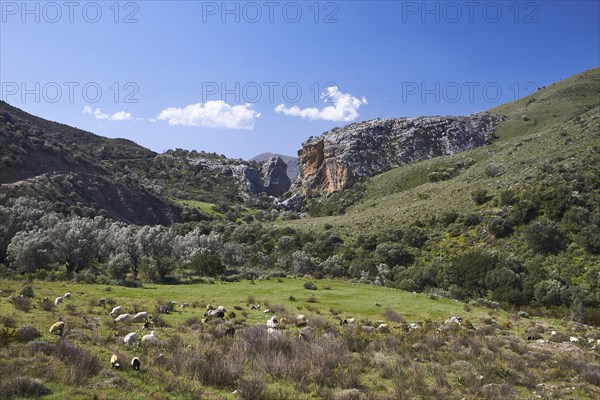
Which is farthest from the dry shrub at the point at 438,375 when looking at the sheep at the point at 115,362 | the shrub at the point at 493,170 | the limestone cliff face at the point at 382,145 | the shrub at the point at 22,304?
the limestone cliff face at the point at 382,145

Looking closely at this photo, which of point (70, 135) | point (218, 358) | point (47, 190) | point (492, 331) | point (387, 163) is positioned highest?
point (70, 135)

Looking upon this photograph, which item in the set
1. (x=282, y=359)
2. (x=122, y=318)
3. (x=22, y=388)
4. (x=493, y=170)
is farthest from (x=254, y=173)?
(x=22, y=388)

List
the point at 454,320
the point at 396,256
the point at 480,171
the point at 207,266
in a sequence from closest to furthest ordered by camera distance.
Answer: the point at 454,320 → the point at 207,266 → the point at 396,256 → the point at 480,171

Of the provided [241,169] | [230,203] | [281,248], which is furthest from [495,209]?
[241,169]

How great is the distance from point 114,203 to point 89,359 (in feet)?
234

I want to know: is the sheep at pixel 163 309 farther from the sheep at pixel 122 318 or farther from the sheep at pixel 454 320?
the sheep at pixel 454 320

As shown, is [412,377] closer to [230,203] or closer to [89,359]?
[89,359]

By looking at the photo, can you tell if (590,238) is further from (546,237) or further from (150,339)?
(150,339)

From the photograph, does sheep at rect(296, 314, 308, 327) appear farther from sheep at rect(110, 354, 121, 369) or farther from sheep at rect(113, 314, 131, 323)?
sheep at rect(110, 354, 121, 369)

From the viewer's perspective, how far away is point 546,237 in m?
32.6

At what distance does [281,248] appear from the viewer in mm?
52594

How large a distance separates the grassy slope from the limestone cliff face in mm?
8243

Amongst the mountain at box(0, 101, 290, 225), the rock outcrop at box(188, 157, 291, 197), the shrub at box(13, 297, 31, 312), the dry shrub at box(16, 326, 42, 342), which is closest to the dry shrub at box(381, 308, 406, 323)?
the dry shrub at box(16, 326, 42, 342)

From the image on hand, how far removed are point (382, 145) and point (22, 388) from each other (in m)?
111
